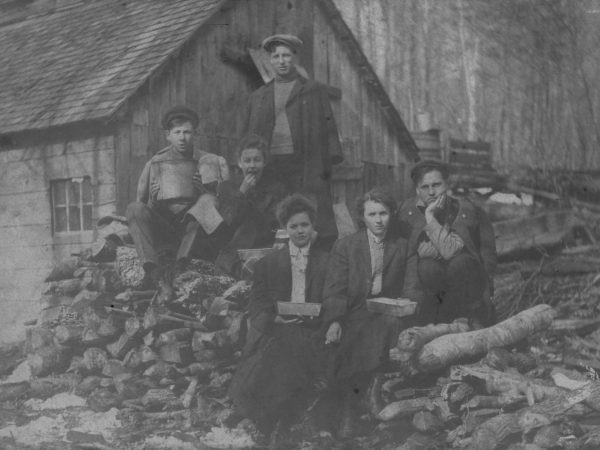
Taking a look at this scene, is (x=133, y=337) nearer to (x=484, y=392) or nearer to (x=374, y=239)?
(x=374, y=239)

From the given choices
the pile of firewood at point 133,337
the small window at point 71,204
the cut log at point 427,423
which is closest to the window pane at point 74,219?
the small window at point 71,204

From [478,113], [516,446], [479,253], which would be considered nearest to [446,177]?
[479,253]

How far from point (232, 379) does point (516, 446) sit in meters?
1.90

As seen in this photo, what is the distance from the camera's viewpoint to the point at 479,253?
478cm

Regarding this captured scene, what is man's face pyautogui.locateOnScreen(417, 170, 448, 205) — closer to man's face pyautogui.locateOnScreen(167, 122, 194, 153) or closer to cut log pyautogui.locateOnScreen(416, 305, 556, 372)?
cut log pyautogui.locateOnScreen(416, 305, 556, 372)

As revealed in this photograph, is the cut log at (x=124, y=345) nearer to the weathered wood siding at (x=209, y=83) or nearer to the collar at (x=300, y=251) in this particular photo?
the weathered wood siding at (x=209, y=83)

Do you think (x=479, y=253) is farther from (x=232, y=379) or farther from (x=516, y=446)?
(x=232, y=379)

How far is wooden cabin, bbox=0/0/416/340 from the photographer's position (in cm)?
619

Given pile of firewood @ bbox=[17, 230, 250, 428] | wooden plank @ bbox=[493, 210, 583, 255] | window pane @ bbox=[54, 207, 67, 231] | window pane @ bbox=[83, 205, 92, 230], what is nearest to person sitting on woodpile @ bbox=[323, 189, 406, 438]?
pile of firewood @ bbox=[17, 230, 250, 428]

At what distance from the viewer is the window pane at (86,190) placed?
253 inches

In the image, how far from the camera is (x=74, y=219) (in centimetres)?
652

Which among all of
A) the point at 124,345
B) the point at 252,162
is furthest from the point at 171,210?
the point at 124,345

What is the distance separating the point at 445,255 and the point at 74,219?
3.51m

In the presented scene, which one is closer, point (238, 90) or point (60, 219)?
point (238, 90)
